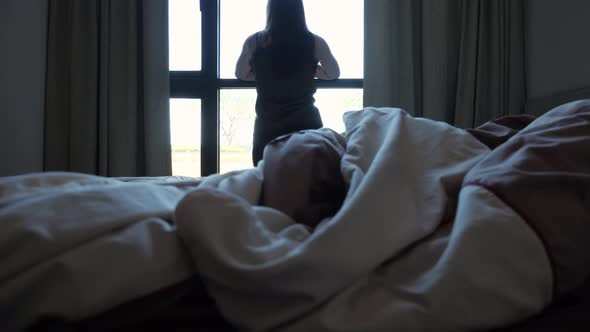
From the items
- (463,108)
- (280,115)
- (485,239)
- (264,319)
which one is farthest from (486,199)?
(463,108)

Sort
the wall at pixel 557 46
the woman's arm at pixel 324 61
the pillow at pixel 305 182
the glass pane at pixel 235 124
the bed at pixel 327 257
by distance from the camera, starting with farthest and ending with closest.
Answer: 1. the glass pane at pixel 235 124
2. the wall at pixel 557 46
3. the woman's arm at pixel 324 61
4. the pillow at pixel 305 182
5. the bed at pixel 327 257

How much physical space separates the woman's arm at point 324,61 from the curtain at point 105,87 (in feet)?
4.11

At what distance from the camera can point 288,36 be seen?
1.89 metres

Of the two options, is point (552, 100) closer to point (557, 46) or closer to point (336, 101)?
point (557, 46)

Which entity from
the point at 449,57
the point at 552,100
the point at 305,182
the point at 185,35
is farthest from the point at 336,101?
the point at 305,182

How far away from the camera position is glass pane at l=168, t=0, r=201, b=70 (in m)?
2.91

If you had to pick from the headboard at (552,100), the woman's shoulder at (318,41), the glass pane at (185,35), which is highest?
the glass pane at (185,35)

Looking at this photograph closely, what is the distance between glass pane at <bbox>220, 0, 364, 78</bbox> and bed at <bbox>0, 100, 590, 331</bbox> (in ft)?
8.47

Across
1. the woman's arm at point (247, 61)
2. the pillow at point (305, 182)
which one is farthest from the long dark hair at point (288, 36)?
the pillow at point (305, 182)

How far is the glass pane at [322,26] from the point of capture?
2.95 m

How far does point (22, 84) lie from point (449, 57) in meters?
2.90

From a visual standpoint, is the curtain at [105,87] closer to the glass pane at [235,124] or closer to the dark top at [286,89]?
the glass pane at [235,124]

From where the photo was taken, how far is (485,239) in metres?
0.40

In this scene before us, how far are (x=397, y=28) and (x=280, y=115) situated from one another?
1381mm
